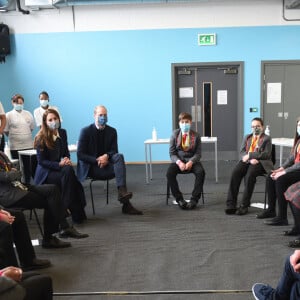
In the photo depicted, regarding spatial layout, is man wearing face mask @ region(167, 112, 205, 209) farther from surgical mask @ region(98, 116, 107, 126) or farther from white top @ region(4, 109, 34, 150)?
white top @ region(4, 109, 34, 150)

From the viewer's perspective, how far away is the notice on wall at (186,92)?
6.69 metres

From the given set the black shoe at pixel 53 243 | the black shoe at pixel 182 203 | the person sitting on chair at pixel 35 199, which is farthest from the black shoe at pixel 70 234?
the black shoe at pixel 182 203

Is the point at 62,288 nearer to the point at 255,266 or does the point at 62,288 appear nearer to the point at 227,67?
the point at 255,266

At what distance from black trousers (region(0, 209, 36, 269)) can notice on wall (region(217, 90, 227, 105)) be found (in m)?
4.97

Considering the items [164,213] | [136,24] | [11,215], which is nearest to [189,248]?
[164,213]

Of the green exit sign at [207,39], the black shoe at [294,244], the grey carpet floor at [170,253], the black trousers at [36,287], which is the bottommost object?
the grey carpet floor at [170,253]

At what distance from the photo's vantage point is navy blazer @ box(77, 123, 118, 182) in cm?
385

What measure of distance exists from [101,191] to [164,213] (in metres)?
1.36

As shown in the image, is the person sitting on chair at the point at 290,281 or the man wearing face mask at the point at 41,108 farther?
the man wearing face mask at the point at 41,108

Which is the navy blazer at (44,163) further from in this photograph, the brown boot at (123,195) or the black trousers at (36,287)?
the black trousers at (36,287)

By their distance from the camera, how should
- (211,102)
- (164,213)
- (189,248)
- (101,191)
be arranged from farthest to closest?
1. (211,102)
2. (101,191)
3. (164,213)
4. (189,248)

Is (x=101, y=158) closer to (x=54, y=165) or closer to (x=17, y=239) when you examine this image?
(x=54, y=165)

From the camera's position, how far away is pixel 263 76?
6473 mm

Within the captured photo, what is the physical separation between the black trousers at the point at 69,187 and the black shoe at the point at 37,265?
80cm
